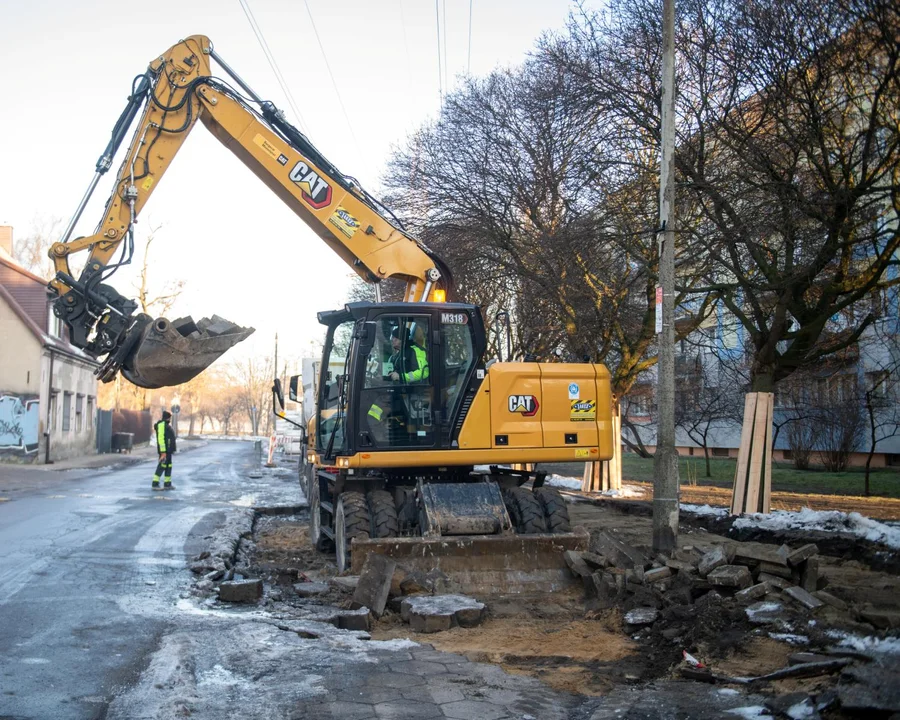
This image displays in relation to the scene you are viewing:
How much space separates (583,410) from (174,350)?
5.07 metres

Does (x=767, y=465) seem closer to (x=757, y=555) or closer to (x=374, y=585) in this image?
(x=757, y=555)

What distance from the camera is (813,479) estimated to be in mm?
27641

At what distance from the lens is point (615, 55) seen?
53.4 feet

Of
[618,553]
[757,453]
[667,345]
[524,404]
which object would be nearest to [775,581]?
[618,553]

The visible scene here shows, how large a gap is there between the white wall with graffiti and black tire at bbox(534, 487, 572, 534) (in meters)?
27.3

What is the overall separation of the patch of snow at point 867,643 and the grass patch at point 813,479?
17.2 meters

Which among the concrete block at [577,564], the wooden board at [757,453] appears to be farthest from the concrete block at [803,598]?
the wooden board at [757,453]

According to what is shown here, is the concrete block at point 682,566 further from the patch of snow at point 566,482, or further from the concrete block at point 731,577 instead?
the patch of snow at point 566,482

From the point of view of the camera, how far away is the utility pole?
36.9 feet

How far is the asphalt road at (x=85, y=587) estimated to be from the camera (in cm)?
567

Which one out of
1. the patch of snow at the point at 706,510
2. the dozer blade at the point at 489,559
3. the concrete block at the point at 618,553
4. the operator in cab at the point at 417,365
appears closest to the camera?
the concrete block at the point at 618,553

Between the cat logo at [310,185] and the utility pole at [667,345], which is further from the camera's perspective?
the cat logo at [310,185]

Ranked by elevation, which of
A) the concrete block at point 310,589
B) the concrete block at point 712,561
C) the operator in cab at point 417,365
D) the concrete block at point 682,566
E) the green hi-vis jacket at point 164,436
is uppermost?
the operator in cab at point 417,365

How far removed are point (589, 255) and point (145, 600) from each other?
456 inches
